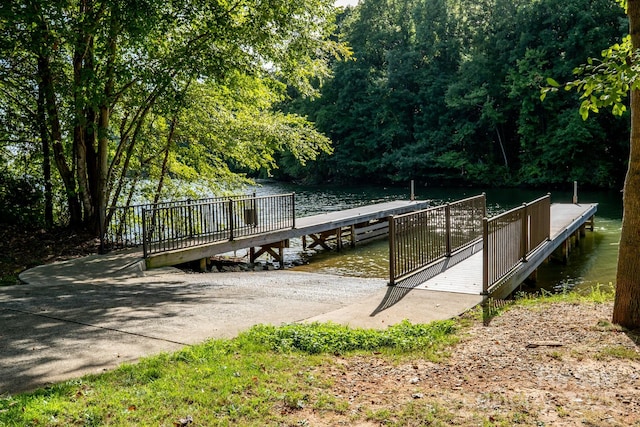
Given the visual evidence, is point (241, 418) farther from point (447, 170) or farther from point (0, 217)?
point (447, 170)

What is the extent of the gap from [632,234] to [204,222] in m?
9.66

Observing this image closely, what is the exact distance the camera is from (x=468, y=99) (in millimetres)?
44375

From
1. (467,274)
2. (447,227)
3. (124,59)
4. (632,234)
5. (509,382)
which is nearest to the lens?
(509,382)

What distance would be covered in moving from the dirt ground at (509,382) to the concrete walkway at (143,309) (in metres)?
1.45

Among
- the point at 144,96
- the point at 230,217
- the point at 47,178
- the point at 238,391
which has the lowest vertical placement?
the point at 238,391

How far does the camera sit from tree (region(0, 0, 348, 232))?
1024 cm

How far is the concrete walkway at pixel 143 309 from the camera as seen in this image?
518cm

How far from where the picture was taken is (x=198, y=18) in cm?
1186

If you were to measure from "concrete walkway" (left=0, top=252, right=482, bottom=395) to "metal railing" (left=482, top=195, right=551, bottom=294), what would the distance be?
0.84 metres

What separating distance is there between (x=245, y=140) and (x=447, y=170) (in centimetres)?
3581

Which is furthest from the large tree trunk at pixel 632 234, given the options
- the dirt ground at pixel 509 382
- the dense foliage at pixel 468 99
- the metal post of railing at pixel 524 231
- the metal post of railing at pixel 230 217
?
the dense foliage at pixel 468 99

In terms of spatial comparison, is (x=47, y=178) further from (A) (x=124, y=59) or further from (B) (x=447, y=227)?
(B) (x=447, y=227)

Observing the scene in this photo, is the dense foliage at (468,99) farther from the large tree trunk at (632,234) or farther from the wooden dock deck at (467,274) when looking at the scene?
the large tree trunk at (632,234)

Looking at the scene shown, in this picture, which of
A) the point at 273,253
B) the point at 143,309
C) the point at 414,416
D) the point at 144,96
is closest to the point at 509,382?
the point at 414,416
